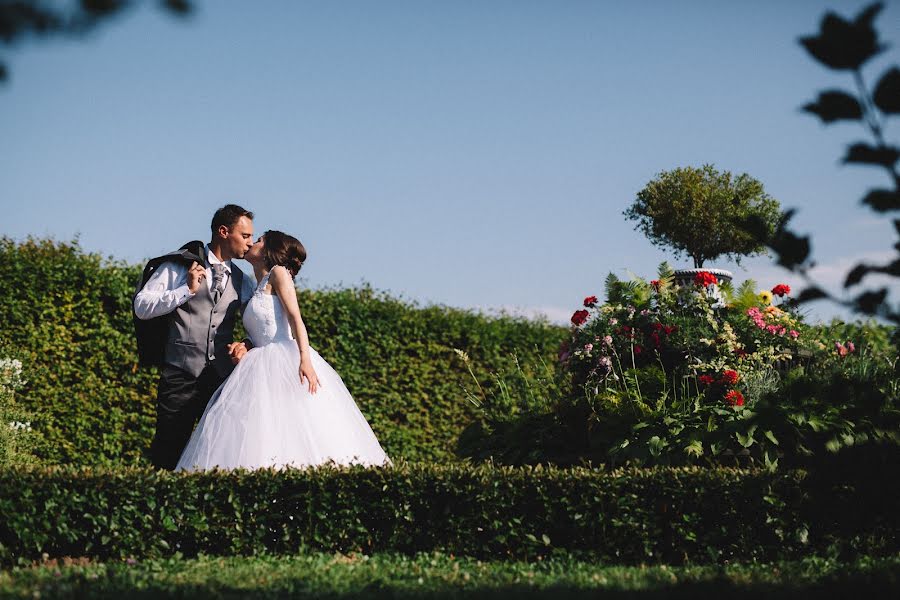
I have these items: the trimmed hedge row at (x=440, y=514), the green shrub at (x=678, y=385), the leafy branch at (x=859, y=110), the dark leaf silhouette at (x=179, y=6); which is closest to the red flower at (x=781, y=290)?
the green shrub at (x=678, y=385)

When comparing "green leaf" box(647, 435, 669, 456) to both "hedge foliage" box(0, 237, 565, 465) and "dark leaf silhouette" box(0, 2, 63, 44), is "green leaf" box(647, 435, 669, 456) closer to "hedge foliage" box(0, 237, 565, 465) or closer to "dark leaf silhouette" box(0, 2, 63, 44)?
"hedge foliage" box(0, 237, 565, 465)

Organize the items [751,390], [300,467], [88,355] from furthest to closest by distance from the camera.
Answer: [88,355]
[751,390]
[300,467]

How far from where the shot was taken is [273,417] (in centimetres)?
597

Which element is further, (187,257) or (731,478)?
(187,257)

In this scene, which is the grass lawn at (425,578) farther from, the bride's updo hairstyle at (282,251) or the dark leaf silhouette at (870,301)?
the bride's updo hairstyle at (282,251)

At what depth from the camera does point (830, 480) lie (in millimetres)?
3311

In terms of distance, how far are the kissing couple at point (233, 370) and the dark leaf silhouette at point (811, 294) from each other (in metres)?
3.89

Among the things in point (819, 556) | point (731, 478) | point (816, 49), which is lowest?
point (819, 556)

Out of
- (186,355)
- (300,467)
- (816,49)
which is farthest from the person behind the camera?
(186,355)

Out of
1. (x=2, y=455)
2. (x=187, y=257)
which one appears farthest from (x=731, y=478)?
(x=2, y=455)

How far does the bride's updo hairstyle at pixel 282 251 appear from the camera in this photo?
6496 millimetres

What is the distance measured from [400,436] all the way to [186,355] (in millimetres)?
4822

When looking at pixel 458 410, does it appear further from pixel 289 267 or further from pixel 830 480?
pixel 830 480

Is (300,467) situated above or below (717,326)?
below
